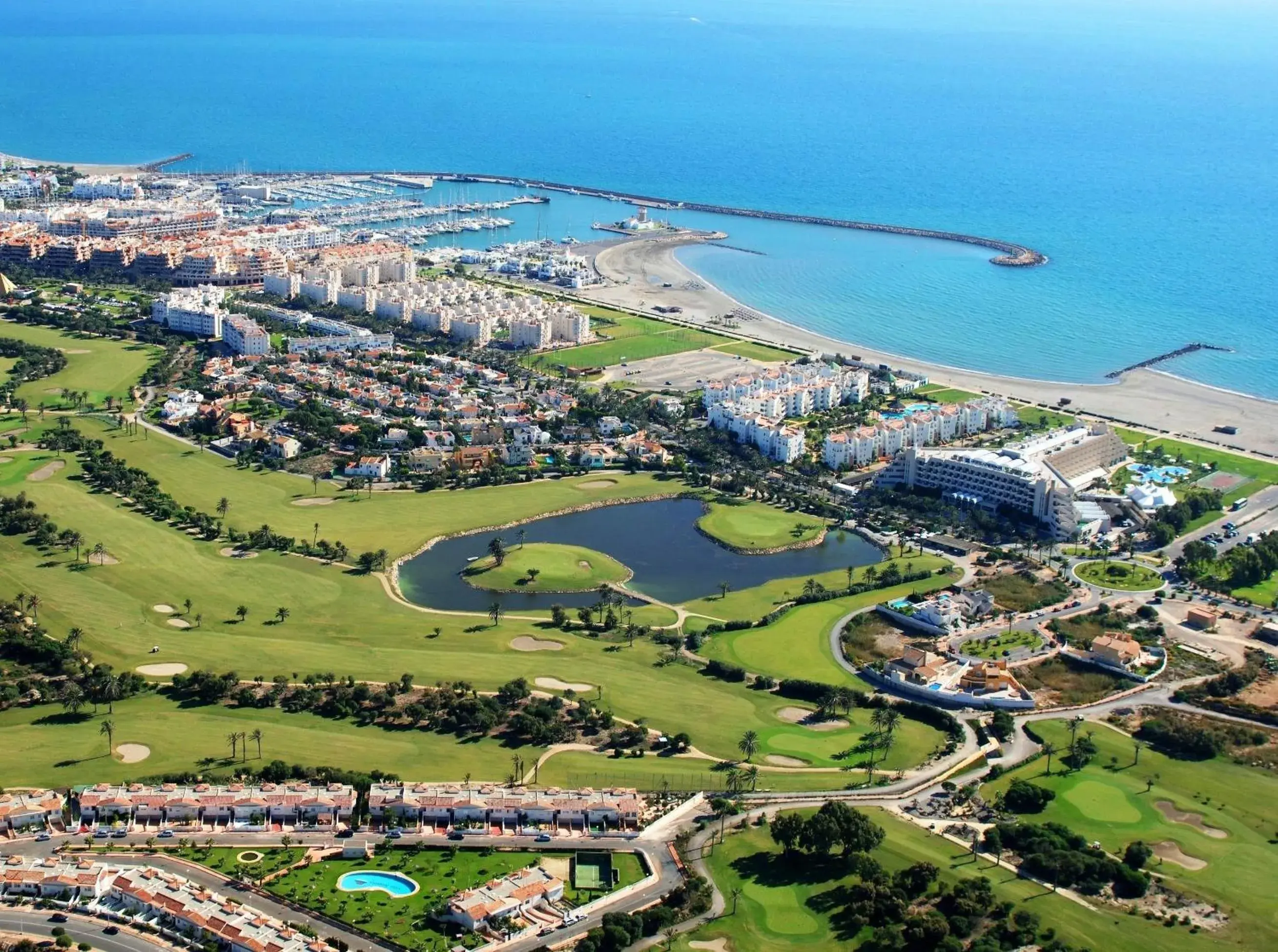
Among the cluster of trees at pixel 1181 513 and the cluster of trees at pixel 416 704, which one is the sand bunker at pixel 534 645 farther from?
the cluster of trees at pixel 1181 513

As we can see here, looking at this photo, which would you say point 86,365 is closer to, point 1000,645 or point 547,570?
point 547,570

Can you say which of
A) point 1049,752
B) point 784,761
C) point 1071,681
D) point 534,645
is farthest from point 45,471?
point 1049,752

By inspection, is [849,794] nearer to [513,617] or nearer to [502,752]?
[502,752]

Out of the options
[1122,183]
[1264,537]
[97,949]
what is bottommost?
[97,949]

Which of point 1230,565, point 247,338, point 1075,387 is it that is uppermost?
point 1075,387

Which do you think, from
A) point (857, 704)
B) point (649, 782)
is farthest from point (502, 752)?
point (857, 704)
